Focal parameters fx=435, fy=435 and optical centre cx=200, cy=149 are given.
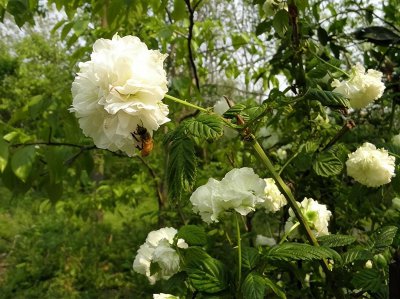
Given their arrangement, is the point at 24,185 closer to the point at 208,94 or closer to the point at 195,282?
the point at 195,282

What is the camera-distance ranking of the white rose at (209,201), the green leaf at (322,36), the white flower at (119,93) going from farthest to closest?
the green leaf at (322,36), the white rose at (209,201), the white flower at (119,93)

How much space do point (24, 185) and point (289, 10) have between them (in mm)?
973

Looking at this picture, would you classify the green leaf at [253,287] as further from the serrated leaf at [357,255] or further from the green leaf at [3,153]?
the green leaf at [3,153]

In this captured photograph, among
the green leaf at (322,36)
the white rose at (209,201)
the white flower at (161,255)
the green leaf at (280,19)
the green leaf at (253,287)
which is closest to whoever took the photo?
the green leaf at (253,287)

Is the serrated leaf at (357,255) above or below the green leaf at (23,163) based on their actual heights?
below

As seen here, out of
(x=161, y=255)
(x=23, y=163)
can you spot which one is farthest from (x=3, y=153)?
(x=161, y=255)

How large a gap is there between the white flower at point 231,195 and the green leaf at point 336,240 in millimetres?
172

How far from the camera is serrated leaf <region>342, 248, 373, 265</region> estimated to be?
84 cm

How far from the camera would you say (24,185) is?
1.37 metres

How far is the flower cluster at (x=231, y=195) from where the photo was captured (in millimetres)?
830

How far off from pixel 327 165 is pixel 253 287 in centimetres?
38

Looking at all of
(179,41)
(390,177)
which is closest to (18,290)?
(179,41)

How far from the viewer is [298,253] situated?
77cm

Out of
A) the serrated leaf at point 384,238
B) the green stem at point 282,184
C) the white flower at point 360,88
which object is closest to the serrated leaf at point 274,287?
the green stem at point 282,184
